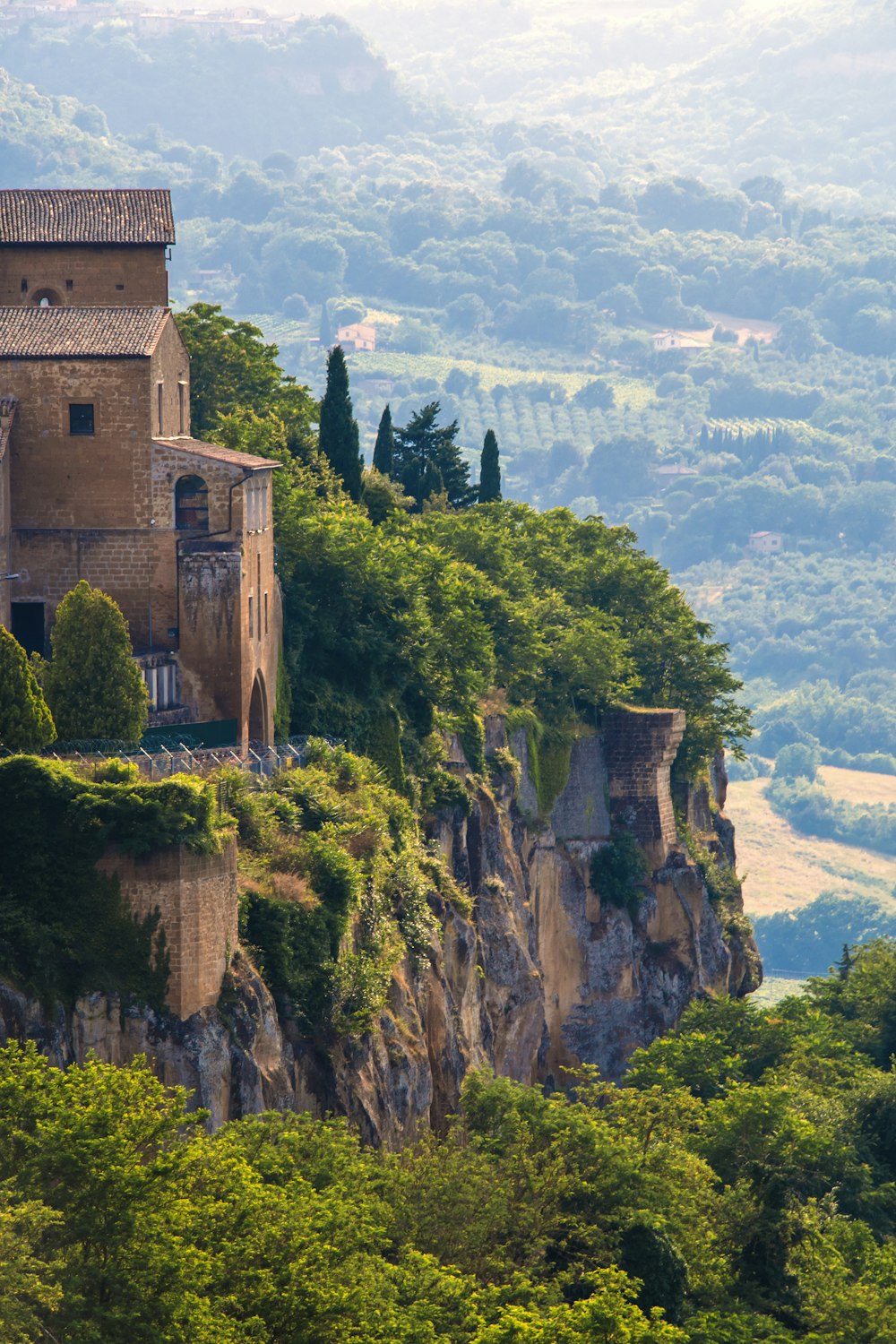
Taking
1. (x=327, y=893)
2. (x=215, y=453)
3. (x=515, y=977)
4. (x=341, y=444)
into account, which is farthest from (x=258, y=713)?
(x=341, y=444)

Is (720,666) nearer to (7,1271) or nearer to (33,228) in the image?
(33,228)

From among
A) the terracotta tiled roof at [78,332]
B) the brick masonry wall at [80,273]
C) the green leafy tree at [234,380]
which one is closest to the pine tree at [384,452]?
the green leafy tree at [234,380]

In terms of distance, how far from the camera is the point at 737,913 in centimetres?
10694

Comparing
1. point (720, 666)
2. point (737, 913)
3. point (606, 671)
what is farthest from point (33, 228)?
point (737, 913)

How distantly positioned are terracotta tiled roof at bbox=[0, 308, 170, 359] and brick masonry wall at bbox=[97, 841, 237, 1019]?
667 inches

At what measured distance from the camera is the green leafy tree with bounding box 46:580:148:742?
6156cm

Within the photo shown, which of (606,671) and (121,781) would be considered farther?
(606,671)

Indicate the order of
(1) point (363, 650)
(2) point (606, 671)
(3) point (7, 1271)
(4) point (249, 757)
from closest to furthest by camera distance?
1. (3) point (7, 1271)
2. (4) point (249, 757)
3. (1) point (363, 650)
4. (2) point (606, 671)

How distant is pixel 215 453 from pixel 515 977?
22.3 metres

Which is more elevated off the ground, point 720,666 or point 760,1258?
point 720,666

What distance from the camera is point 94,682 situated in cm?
6178

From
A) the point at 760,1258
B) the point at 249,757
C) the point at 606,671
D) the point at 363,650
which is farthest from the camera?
the point at 606,671

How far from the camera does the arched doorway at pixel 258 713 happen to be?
71.6 m

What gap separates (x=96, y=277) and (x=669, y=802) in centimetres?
3055
